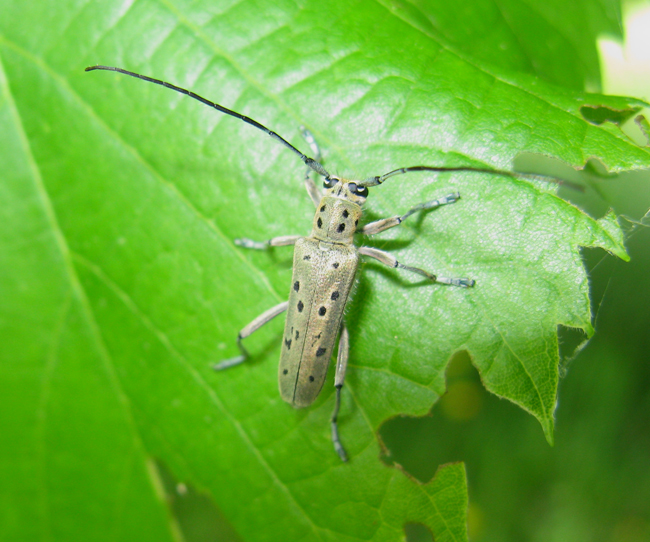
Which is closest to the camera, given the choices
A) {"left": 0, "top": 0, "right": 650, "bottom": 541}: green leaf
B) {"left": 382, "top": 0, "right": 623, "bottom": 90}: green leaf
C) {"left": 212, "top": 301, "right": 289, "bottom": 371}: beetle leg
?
{"left": 0, "top": 0, "right": 650, "bottom": 541}: green leaf

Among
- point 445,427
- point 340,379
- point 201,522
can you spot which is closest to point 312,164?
point 340,379

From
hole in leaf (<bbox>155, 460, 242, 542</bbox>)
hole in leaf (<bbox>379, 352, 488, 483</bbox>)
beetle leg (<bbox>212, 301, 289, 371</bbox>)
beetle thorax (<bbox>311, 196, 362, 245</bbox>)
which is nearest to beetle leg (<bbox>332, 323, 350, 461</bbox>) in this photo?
beetle leg (<bbox>212, 301, 289, 371</bbox>)

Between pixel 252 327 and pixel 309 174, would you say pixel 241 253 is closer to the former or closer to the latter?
pixel 252 327

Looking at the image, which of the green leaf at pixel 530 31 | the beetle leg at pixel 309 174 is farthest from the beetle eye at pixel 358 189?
the green leaf at pixel 530 31

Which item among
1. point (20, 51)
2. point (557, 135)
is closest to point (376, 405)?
point (557, 135)

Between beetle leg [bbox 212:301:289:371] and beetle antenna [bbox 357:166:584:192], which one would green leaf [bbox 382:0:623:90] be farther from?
beetle leg [bbox 212:301:289:371]
